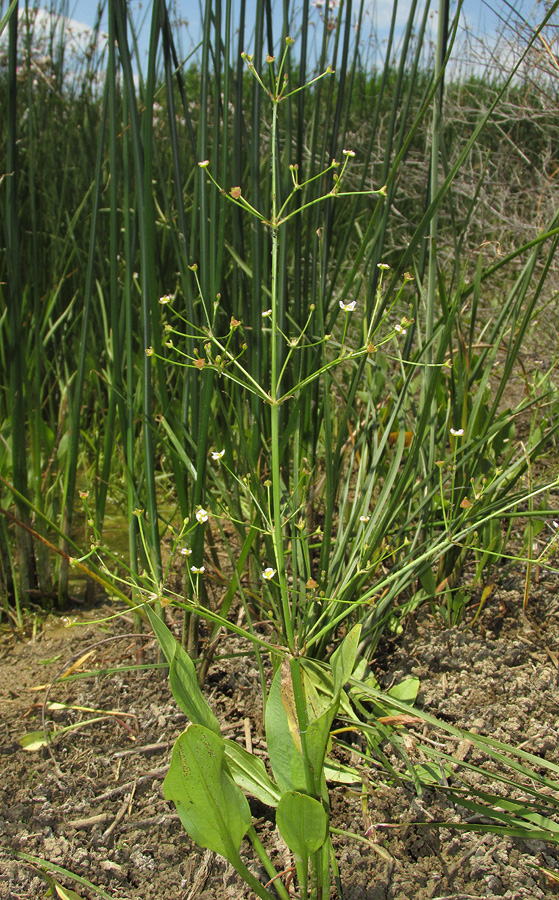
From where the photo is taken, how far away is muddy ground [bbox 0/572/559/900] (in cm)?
68

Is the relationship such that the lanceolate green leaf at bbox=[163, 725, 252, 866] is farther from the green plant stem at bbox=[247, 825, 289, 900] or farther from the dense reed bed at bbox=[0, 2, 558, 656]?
the dense reed bed at bbox=[0, 2, 558, 656]

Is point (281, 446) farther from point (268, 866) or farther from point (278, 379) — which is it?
point (268, 866)

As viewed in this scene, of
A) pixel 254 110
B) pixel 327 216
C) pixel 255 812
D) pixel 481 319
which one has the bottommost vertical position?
pixel 255 812

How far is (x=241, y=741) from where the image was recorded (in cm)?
87

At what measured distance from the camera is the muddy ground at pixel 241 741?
0.68 metres

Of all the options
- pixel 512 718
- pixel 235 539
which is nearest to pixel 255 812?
pixel 512 718

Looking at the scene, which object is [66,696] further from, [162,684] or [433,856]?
[433,856]

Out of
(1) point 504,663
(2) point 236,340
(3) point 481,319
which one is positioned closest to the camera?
(1) point 504,663

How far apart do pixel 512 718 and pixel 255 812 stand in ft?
1.16

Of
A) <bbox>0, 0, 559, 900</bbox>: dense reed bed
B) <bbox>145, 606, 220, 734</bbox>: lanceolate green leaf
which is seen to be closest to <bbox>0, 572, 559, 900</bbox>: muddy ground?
<bbox>0, 0, 559, 900</bbox>: dense reed bed

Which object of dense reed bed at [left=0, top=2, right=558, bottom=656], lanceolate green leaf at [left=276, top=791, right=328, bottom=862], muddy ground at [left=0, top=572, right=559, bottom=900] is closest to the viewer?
lanceolate green leaf at [left=276, top=791, right=328, bottom=862]

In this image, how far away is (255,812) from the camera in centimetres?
78

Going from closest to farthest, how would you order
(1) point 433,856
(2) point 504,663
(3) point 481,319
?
(1) point 433,856, (2) point 504,663, (3) point 481,319

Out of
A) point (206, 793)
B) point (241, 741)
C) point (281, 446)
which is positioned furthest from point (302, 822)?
point (281, 446)
